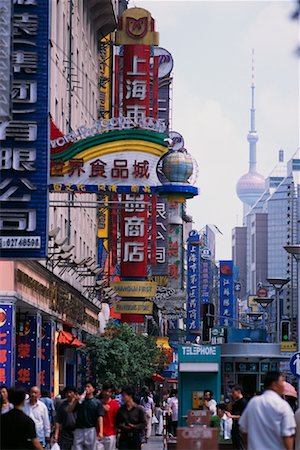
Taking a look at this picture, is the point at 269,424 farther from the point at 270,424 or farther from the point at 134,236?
the point at 134,236

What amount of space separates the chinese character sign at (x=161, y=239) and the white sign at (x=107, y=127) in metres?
48.0

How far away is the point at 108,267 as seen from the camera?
73000 mm

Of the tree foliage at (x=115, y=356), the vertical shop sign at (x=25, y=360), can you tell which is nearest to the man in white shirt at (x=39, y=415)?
Result: the vertical shop sign at (x=25, y=360)

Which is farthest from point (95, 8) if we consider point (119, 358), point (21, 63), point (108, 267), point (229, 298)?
point (229, 298)

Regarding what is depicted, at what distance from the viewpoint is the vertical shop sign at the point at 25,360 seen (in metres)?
41.4

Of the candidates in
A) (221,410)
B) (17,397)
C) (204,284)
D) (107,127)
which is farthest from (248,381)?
(204,284)

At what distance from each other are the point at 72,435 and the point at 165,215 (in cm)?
6322

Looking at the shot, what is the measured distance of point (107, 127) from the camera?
3722cm

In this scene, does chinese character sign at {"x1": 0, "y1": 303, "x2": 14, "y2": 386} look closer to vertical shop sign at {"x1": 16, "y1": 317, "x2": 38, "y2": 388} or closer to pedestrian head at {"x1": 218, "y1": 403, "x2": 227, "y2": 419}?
vertical shop sign at {"x1": 16, "y1": 317, "x2": 38, "y2": 388}

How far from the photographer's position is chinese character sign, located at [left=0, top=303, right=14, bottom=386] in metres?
35.9

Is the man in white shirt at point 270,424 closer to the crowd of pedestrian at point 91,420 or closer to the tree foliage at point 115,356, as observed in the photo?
the crowd of pedestrian at point 91,420

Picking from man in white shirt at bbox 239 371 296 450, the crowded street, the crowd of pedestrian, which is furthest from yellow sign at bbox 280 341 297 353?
man in white shirt at bbox 239 371 296 450

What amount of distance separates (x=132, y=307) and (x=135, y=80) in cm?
1230

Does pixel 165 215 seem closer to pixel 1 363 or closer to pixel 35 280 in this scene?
pixel 35 280
